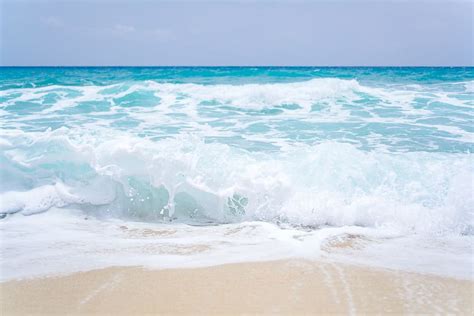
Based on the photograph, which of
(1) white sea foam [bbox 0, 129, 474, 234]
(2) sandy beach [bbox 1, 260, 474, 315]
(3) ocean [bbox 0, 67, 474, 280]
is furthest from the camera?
(1) white sea foam [bbox 0, 129, 474, 234]

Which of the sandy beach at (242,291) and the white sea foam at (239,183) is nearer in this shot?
the sandy beach at (242,291)

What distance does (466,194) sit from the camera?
4.50m

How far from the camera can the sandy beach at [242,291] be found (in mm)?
2648

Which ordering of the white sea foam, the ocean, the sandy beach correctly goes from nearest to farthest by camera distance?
the sandy beach, the ocean, the white sea foam

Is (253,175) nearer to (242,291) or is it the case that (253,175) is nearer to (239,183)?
(239,183)

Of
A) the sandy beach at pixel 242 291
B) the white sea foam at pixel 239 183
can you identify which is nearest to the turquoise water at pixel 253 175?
the white sea foam at pixel 239 183

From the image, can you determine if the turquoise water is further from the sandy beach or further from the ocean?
the sandy beach

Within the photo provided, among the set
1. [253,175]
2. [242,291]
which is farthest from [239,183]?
[242,291]

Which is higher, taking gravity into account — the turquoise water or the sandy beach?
the turquoise water

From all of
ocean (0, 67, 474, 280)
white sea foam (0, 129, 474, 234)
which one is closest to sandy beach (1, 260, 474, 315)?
ocean (0, 67, 474, 280)

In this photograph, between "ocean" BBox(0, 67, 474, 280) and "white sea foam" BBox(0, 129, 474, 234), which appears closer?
"ocean" BBox(0, 67, 474, 280)

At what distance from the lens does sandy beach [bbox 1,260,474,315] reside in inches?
104

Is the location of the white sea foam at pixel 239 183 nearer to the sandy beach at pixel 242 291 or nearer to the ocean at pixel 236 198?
the ocean at pixel 236 198

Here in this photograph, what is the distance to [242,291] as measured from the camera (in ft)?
9.35
